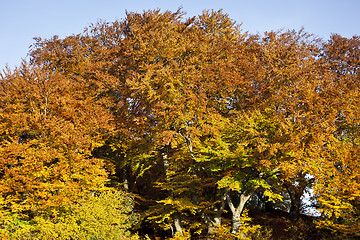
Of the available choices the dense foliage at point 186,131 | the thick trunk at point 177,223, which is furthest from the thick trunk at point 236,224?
the thick trunk at point 177,223

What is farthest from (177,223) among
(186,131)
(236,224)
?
(186,131)

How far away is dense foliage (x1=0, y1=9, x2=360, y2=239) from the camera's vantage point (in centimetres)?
1574

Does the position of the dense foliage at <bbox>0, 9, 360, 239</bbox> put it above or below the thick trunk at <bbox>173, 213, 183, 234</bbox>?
above

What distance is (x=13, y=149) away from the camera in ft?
54.0

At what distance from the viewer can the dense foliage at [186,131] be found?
15.7m

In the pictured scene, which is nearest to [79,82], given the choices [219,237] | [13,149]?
[13,149]

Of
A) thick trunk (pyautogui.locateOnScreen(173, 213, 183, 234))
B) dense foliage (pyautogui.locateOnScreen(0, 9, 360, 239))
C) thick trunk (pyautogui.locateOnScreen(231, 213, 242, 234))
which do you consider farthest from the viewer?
thick trunk (pyautogui.locateOnScreen(173, 213, 183, 234))

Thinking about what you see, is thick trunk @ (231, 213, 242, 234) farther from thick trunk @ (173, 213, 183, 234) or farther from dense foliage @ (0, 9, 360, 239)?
thick trunk @ (173, 213, 183, 234)

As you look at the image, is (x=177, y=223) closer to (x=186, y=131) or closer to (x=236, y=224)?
(x=236, y=224)

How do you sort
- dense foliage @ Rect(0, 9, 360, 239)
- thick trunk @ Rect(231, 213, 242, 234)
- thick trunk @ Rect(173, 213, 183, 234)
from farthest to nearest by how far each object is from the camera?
thick trunk @ Rect(173, 213, 183, 234) → thick trunk @ Rect(231, 213, 242, 234) → dense foliage @ Rect(0, 9, 360, 239)

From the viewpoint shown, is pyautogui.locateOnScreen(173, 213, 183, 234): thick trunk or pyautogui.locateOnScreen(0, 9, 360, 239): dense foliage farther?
pyautogui.locateOnScreen(173, 213, 183, 234): thick trunk

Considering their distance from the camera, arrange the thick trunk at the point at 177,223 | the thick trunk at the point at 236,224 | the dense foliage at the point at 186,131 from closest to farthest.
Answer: the dense foliage at the point at 186,131, the thick trunk at the point at 236,224, the thick trunk at the point at 177,223

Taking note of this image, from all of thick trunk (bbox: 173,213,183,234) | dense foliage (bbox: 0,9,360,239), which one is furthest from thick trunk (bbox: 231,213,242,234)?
thick trunk (bbox: 173,213,183,234)

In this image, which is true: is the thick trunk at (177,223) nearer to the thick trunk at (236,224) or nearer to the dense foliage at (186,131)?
the dense foliage at (186,131)
